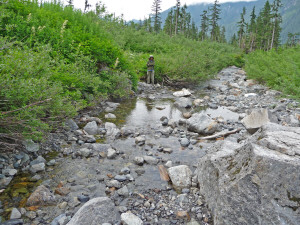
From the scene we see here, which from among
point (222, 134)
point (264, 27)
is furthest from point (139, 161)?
point (264, 27)

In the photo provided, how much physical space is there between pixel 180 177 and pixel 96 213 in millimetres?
1870

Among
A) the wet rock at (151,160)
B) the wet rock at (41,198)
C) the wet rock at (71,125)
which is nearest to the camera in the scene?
the wet rock at (41,198)

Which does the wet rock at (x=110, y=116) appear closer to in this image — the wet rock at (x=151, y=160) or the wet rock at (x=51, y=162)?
the wet rock at (x=151, y=160)

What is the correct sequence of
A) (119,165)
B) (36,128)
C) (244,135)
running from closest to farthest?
(36,128) < (119,165) < (244,135)

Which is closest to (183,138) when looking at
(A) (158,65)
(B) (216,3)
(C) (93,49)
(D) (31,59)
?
(D) (31,59)

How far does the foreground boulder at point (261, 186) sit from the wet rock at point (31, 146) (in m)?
3.93

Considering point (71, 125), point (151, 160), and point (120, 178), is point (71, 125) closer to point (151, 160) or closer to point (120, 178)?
point (151, 160)

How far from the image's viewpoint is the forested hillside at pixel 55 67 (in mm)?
4328

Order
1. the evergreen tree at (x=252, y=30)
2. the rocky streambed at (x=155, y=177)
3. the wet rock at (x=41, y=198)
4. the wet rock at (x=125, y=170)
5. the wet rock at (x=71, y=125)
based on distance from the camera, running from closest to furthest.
Answer: the rocky streambed at (x=155, y=177)
the wet rock at (x=41, y=198)
the wet rock at (x=125, y=170)
the wet rock at (x=71, y=125)
the evergreen tree at (x=252, y=30)

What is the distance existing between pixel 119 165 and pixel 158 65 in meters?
12.9

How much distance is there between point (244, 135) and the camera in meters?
7.39

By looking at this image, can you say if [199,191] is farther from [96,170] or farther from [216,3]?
[216,3]

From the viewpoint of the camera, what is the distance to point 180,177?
454 centimetres

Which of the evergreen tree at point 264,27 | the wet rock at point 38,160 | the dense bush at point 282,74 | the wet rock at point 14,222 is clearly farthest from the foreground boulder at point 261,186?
the evergreen tree at point 264,27
